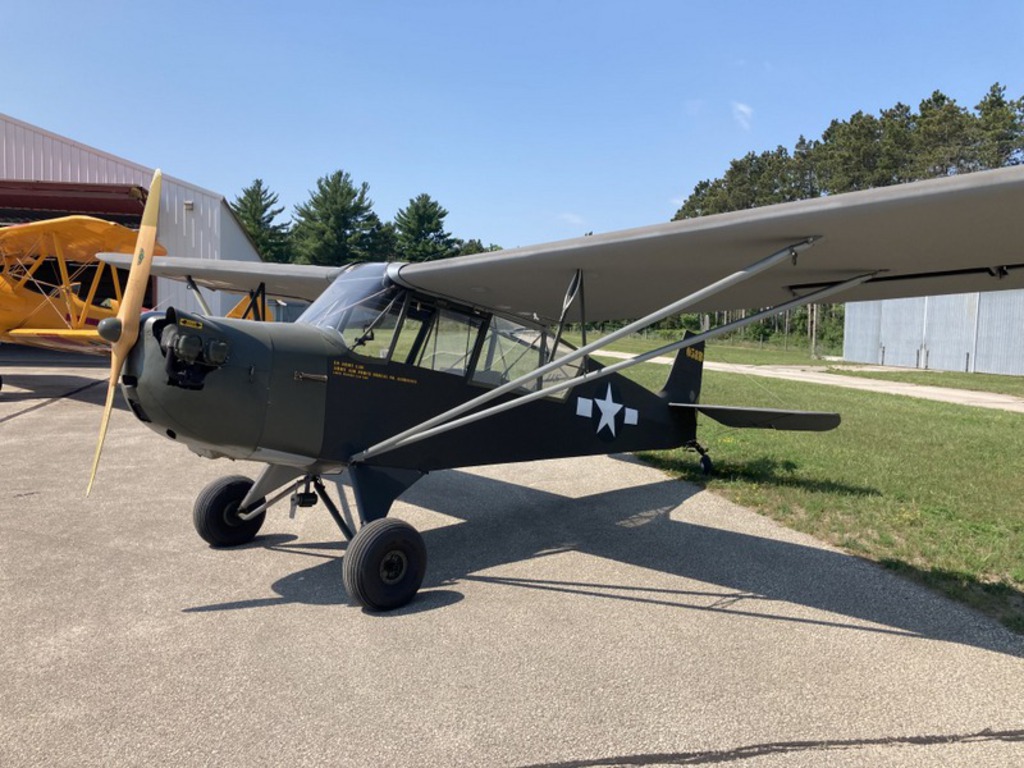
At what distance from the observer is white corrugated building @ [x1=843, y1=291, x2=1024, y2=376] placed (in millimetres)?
29781

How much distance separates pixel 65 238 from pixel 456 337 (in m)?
11.8

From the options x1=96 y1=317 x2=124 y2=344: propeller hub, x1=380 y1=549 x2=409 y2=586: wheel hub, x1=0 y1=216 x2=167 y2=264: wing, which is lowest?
x1=380 y1=549 x2=409 y2=586: wheel hub

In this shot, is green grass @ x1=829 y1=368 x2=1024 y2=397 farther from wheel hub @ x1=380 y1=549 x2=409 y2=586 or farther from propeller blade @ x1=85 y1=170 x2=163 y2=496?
propeller blade @ x1=85 y1=170 x2=163 y2=496

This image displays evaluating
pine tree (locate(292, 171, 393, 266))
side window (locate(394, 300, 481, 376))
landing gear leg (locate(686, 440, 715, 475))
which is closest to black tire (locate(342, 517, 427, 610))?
side window (locate(394, 300, 481, 376))

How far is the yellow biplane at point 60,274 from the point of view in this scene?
492 inches

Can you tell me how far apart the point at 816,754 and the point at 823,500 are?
4.64 m

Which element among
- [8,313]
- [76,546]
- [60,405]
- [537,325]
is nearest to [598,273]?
[537,325]

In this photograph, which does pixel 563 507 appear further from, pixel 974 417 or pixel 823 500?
pixel 974 417

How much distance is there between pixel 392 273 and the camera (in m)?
5.03

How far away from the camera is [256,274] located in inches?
269

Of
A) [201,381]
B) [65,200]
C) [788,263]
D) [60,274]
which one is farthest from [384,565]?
[65,200]

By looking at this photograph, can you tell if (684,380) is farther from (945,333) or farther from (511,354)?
(945,333)

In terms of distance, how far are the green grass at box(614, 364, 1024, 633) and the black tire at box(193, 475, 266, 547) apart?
16.0ft

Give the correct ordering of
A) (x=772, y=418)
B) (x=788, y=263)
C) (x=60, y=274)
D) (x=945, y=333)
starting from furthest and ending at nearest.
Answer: (x=945, y=333), (x=60, y=274), (x=772, y=418), (x=788, y=263)
